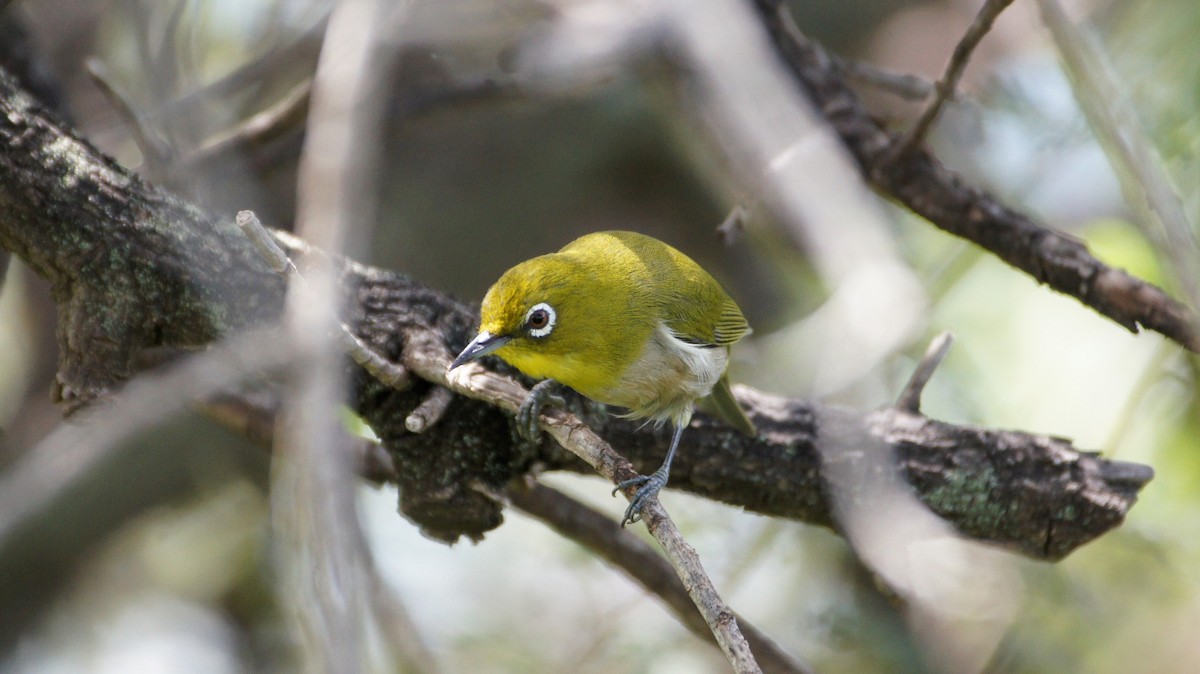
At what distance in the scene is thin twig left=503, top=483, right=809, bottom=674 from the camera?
3852 millimetres

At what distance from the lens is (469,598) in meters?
6.33

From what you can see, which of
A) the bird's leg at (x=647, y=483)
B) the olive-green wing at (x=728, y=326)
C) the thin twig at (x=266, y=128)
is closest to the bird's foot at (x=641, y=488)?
the bird's leg at (x=647, y=483)

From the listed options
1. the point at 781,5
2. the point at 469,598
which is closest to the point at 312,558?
the point at 781,5

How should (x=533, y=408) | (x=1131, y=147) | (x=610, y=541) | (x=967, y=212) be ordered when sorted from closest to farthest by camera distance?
1. (x=1131, y=147)
2. (x=533, y=408)
3. (x=610, y=541)
4. (x=967, y=212)

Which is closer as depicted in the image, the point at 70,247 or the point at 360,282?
the point at 70,247

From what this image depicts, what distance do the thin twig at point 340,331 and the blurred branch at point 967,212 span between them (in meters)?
2.23

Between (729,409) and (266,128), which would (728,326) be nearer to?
(729,409)

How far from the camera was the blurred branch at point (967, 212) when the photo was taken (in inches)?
141

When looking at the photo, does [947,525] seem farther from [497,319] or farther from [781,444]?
[497,319]

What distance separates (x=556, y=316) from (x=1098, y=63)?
1.78 meters

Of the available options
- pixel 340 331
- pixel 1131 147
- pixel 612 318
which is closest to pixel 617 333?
pixel 612 318

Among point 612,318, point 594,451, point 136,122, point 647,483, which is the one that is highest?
point 136,122

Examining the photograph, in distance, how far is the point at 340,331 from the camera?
8.98 ft

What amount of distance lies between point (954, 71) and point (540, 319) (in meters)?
1.75
